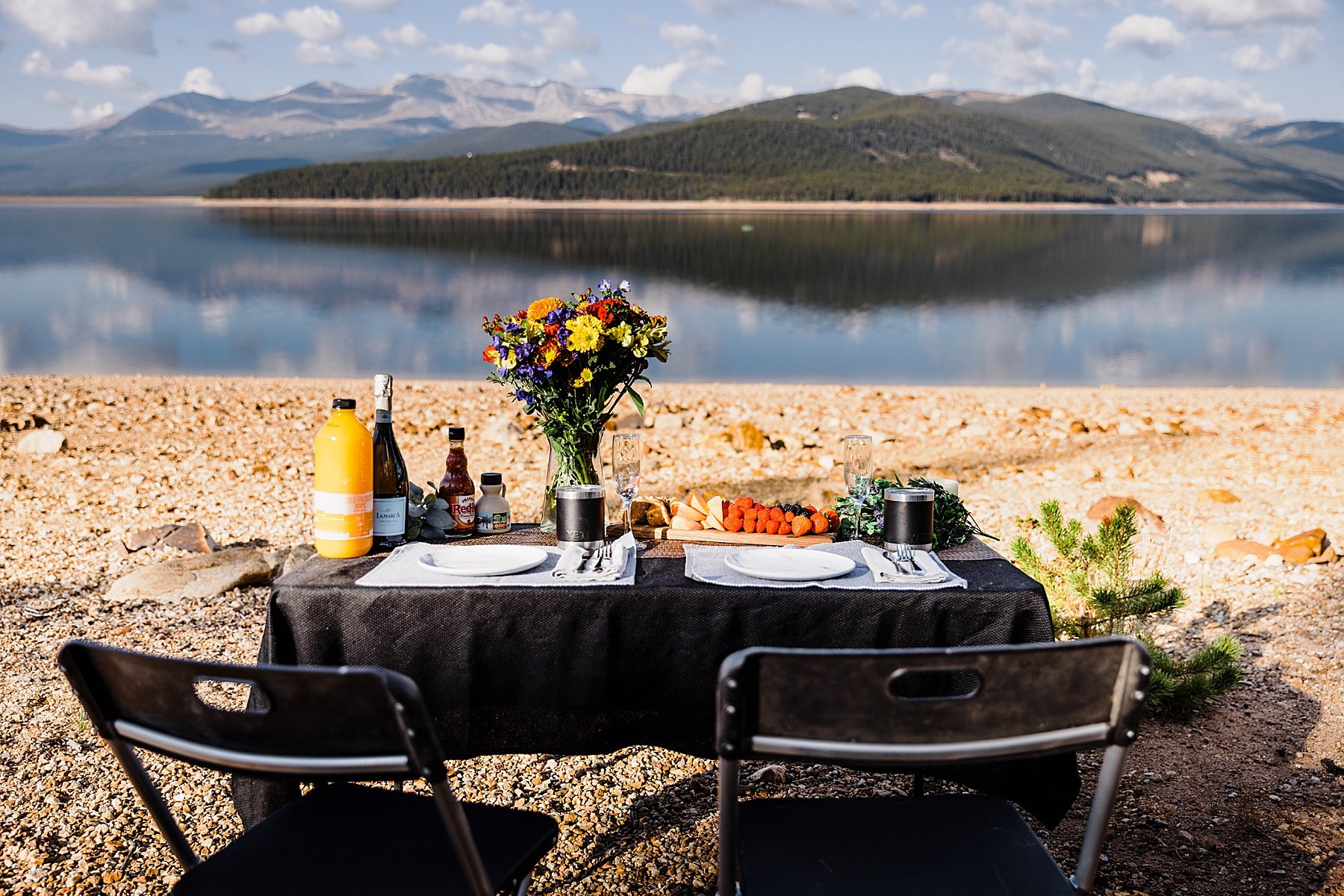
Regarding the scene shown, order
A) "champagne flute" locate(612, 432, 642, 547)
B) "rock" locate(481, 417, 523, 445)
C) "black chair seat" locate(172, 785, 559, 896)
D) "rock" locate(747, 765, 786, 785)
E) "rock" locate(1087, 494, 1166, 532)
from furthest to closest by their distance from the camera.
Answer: "rock" locate(481, 417, 523, 445)
"rock" locate(1087, 494, 1166, 532)
"rock" locate(747, 765, 786, 785)
"champagne flute" locate(612, 432, 642, 547)
"black chair seat" locate(172, 785, 559, 896)

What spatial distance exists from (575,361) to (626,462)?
0.29 metres

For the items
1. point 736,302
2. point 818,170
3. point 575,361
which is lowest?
point 736,302

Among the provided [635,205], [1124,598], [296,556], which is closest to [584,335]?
[1124,598]

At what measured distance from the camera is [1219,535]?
6066mm

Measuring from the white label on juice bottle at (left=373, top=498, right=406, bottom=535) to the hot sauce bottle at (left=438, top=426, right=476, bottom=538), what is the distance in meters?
0.19

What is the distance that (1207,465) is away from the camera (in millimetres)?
8242

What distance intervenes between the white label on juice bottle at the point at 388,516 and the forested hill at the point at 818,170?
11716cm

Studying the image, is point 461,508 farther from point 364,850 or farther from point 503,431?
point 503,431

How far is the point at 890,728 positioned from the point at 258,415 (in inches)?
382

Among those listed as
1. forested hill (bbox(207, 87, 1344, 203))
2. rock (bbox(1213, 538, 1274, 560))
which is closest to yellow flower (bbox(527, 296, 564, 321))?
rock (bbox(1213, 538, 1274, 560))

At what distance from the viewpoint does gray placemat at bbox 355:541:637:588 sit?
99.3 inches

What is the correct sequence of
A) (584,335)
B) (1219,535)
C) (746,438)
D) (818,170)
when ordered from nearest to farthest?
(584,335), (1219,535), (746,438), (818,170)

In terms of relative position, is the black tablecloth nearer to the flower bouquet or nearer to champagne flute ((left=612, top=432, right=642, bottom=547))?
champagne flute ((left=612, top=432, right=642, bottom=547))

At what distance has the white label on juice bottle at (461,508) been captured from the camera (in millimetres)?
3035
